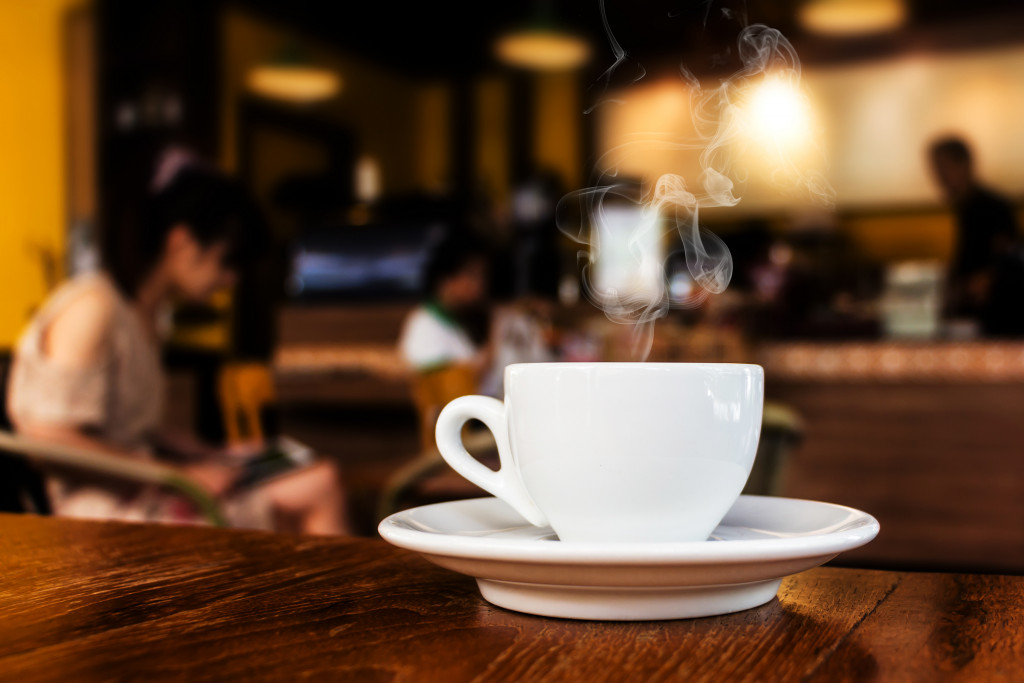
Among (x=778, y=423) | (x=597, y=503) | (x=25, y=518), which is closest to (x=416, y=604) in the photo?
(x=597, y=503)

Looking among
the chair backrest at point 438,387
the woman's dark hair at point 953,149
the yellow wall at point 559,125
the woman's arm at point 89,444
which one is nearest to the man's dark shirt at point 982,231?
the woman's dark hair at point 953,149

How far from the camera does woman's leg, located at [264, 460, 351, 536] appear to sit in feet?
6.25

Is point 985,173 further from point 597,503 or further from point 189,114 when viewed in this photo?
point 597,503

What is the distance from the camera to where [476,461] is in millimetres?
535

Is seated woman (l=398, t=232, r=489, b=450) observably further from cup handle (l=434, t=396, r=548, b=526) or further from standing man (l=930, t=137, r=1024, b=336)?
cup handle (l=434, t=396, r=548, b=526)

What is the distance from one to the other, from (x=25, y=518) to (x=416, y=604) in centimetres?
45

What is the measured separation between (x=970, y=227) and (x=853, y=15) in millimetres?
1355

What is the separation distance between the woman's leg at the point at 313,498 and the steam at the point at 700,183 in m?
0.73

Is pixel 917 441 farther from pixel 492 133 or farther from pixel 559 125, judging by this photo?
pixel 492 133

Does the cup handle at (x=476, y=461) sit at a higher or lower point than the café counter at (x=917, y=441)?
higher

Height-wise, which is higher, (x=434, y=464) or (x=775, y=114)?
(x=775, y=114)

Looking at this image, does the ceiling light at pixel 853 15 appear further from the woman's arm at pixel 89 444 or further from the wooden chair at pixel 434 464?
the woman's arm at pixel 89 444

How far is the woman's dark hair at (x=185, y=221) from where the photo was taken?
200 centimetres

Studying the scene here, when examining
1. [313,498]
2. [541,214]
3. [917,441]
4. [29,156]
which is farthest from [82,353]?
[29,156]
